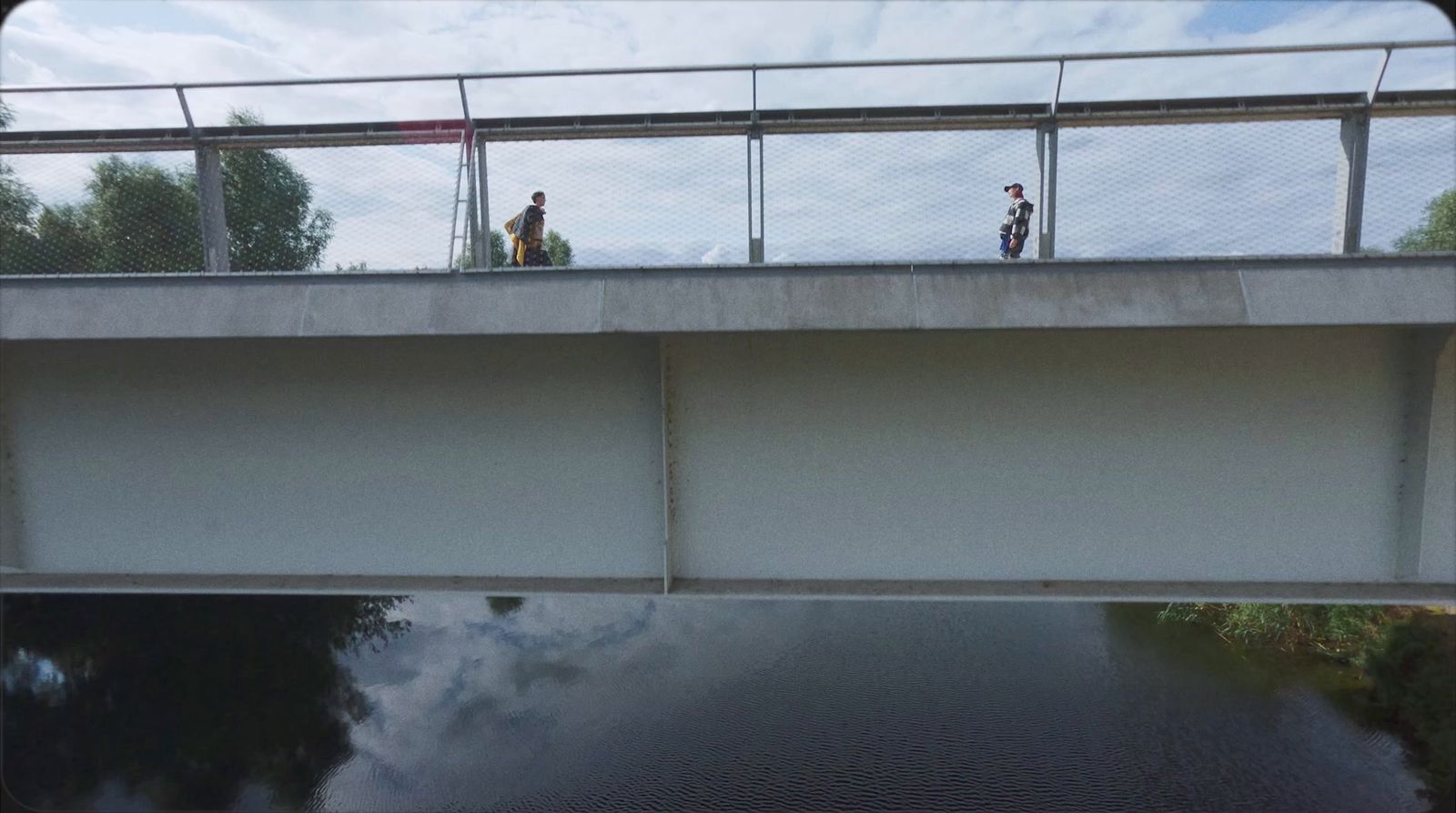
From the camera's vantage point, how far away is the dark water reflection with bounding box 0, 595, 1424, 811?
1277 cm

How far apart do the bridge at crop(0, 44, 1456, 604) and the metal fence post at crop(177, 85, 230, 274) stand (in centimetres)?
3

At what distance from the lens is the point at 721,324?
3.88 m

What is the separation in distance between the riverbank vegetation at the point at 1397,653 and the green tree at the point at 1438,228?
808 cm

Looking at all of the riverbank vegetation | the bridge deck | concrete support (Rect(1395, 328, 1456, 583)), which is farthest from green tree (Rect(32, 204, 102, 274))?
the riverbank vegetation

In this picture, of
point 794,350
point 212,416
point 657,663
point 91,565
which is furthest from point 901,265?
point 657,663

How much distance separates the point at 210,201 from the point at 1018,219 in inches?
231

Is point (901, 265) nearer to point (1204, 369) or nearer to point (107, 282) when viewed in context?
point (1204, 369)

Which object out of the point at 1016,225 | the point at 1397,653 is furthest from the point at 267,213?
the point at 1397,653

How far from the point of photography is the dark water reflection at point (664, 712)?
12.8 meters

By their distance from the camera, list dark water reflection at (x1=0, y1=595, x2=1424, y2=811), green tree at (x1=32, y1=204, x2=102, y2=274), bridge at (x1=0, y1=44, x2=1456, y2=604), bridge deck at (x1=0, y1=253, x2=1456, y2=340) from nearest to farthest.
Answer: bridge deck at (x1=0, y1=253, x2=1456, y2=340), bridge at (x1=0, y1=44, x2=1456, y2=604), green tree at (x1=32, y1=204, x2=102, y2=274), dark water reflection at (x1=0, y1=595, x2=1424, y2=811)

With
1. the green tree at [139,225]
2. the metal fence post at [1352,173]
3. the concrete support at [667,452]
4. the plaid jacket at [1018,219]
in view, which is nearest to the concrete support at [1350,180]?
the metal fence post at [1352,173]

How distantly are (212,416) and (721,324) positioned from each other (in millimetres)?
3740

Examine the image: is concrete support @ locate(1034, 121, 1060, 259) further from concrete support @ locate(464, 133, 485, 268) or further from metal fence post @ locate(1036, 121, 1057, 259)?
concrete support @ locate(464, 133, 485, 268)

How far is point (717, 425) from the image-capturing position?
4.53 m
